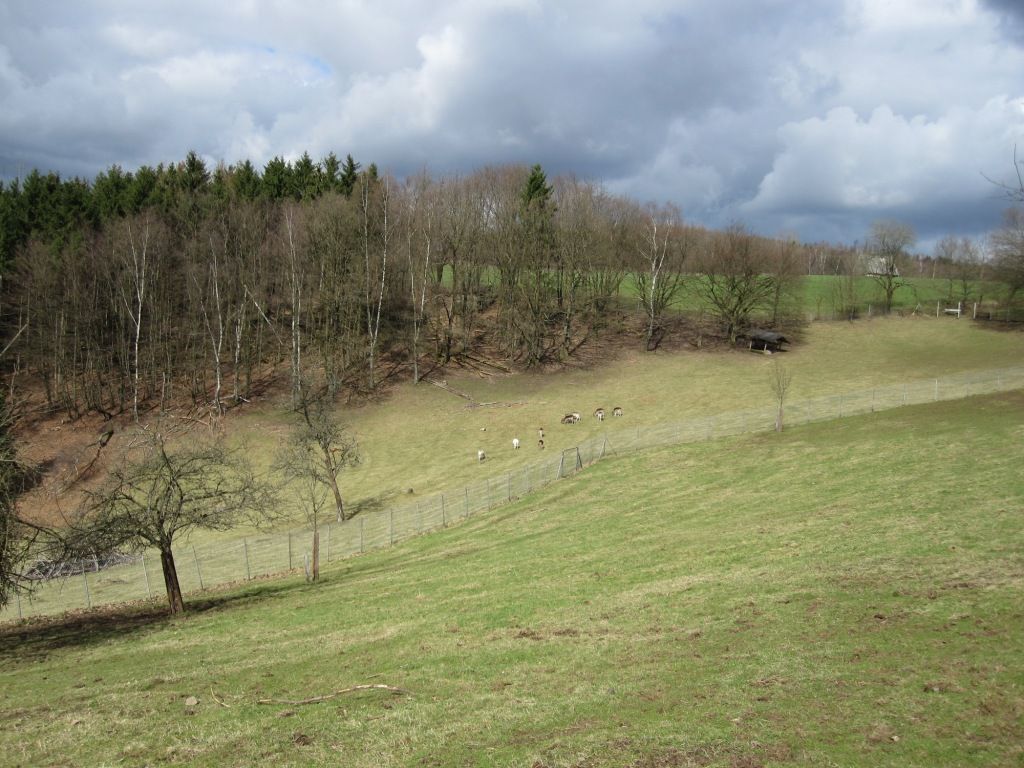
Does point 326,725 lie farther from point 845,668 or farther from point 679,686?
point 845,668

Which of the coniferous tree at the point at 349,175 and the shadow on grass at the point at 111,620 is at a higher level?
the coniferous tree at the point at 349,175

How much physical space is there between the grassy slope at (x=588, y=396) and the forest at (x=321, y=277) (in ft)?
17.5

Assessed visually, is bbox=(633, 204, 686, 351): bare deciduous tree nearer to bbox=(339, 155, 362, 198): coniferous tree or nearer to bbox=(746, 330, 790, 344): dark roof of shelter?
bbox=(746, 330, 790, 344): dark roof of shelter

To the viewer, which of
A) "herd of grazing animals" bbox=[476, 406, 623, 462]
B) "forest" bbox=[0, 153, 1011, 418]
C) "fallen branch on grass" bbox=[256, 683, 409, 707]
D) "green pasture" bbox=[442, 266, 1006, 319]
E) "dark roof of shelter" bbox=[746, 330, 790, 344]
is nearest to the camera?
"fallen branch on grass" bbox=[256, 683, 409, 707]

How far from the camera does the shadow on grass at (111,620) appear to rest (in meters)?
23.1

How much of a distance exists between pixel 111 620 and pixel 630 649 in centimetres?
2143

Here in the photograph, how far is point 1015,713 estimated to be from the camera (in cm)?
991

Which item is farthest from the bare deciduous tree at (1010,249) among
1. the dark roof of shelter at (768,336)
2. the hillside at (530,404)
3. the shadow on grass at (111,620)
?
the shadow on grass at (111,620)

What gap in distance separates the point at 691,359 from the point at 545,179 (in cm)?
2996

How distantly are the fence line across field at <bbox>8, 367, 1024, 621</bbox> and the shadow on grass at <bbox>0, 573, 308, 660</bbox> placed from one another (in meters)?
3.07

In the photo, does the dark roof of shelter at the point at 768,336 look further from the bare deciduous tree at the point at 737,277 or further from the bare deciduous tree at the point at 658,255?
the bare deciduous tree at the point at 658,255

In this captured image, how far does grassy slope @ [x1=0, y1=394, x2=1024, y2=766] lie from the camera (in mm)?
10602

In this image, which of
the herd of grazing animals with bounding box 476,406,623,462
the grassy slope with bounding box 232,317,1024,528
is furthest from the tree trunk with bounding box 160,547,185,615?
the herd of grazing animals with bounding box 476,406,623,462

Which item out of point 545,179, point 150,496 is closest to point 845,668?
point 150,496
